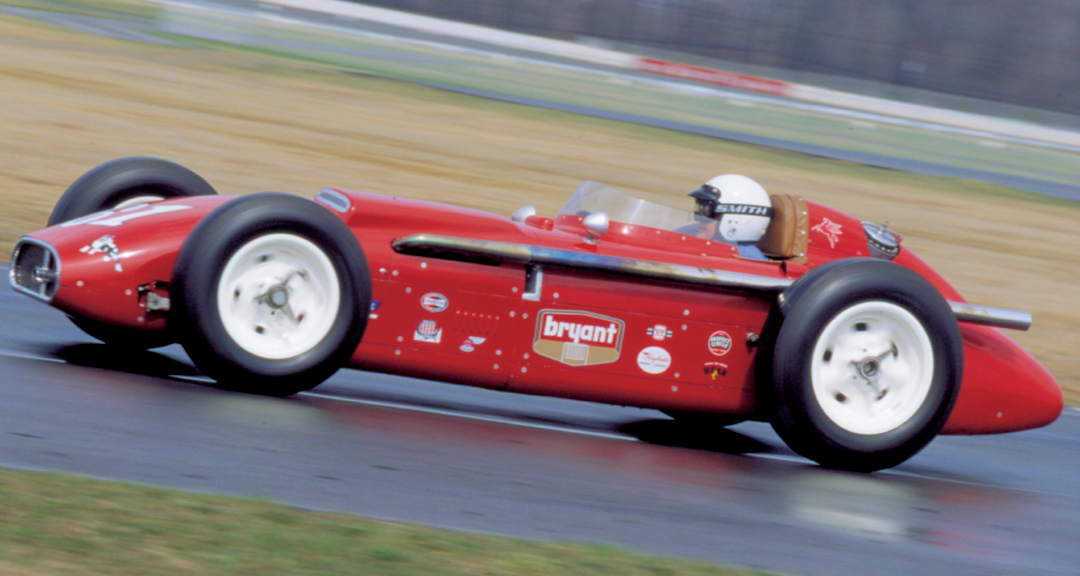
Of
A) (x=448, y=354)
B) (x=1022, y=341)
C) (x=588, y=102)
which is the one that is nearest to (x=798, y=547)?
(x=448, y=354)

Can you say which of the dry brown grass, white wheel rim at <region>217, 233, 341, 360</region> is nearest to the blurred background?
the dry brown grass

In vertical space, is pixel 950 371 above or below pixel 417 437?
above

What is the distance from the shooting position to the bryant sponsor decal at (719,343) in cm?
554

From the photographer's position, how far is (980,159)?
2562 cm

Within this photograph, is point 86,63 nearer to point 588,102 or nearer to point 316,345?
point 588,102

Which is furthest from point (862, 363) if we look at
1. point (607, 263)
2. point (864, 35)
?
point (864, 35)

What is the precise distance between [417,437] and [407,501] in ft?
2.90

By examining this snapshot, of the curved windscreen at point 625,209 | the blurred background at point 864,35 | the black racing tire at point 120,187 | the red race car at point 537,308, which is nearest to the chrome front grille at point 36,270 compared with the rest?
the red race car at point 537,308

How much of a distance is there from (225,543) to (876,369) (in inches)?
130

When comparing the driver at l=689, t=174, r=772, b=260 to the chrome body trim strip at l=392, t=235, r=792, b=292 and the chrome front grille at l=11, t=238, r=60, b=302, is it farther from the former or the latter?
the chrome front grille at l=11, t=238, r=60, b=302

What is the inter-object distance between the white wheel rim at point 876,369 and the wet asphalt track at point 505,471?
33 centimetres

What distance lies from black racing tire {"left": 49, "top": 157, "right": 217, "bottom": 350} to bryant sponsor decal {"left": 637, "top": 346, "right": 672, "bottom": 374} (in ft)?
7.36

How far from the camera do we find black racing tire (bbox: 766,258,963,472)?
533cm

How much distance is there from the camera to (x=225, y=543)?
131 inches
